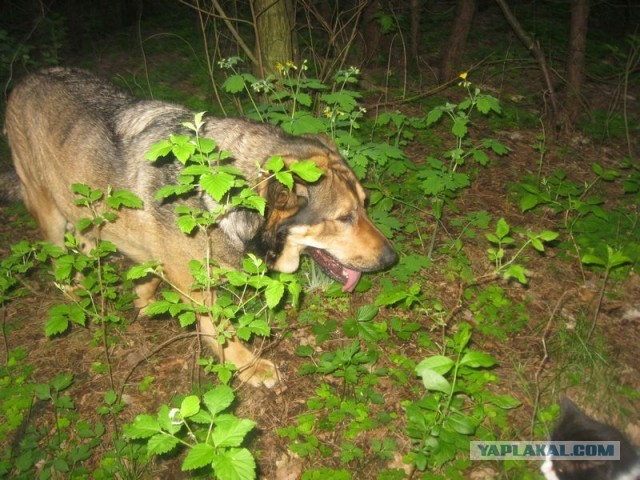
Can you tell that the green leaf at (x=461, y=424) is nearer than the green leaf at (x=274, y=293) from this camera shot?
No

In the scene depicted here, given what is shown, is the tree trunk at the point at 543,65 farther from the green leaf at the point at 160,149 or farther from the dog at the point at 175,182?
the green leaf at the point at 160,149

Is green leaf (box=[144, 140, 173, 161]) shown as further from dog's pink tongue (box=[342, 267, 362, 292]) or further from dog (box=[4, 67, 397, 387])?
dog's pink tongue (box=[342, 267, 362, 292])

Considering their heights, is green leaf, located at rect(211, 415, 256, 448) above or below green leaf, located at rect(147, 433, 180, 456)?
above

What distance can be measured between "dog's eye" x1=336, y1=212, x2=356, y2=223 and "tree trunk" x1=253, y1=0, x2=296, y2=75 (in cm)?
221

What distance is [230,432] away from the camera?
165 centimetres

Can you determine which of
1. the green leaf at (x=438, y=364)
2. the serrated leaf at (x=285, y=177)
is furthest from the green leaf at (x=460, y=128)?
the green leaf at (x=438, y=364)

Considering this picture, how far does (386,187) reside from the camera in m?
4.78

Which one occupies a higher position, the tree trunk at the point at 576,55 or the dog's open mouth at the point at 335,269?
the tree trunk at the point at 576,55

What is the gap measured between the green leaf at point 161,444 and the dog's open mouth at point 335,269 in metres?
1.88

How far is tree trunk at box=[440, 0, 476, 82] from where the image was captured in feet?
21.4

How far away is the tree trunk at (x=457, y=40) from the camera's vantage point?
21.4 ft

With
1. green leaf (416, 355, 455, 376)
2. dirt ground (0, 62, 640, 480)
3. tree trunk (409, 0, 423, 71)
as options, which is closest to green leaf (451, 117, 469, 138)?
dirt ground (0, 62, 640, 480)

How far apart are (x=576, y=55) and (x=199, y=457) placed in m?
6.69

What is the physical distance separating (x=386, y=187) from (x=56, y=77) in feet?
11.1
